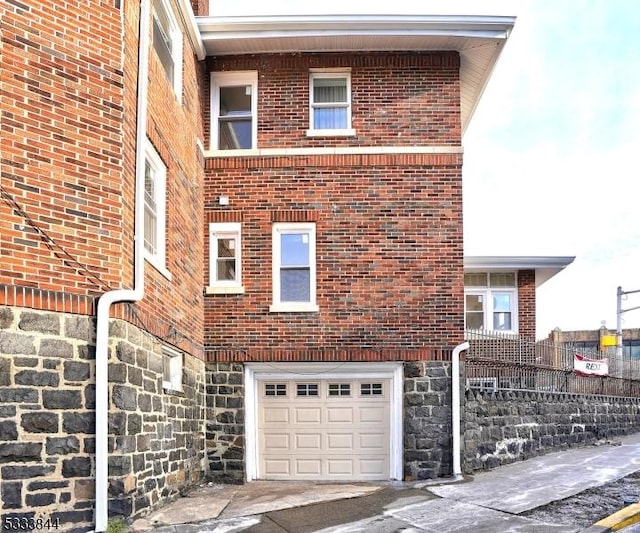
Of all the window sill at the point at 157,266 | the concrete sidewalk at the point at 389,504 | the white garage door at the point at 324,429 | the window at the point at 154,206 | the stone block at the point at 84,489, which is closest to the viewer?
the stone block at the point at 84,489

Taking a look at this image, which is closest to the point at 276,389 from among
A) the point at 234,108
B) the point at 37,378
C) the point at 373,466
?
the point at 373,466

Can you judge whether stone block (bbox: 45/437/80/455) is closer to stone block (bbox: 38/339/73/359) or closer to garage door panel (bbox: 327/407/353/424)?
stone block (bbox: 38/339/73/359)

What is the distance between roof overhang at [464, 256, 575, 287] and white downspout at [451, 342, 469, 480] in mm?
7761

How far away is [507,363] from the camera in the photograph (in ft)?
53.7

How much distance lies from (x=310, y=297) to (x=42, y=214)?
594 cm

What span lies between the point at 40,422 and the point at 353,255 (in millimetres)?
6600

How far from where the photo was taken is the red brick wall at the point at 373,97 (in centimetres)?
1277

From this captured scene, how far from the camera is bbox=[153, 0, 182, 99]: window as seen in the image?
1022cm

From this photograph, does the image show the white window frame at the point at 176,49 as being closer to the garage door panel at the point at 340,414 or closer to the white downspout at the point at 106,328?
the white downspout at the point at 106,328

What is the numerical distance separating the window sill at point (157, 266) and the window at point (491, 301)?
483 inches

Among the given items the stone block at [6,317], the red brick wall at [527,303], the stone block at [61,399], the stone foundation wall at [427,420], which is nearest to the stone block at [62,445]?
the stone block at [61,399]

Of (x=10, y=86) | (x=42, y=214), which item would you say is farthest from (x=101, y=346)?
(x=10, y=86)

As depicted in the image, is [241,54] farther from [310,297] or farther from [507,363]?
[507,363]

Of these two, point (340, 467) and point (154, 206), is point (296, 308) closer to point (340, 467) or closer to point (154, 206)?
point (340, 467)
